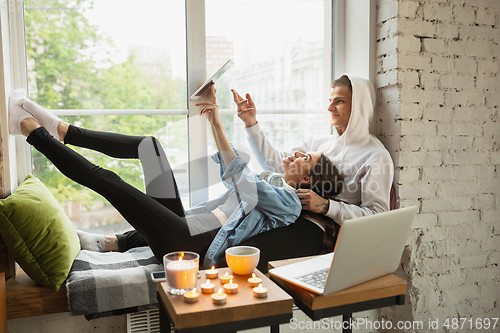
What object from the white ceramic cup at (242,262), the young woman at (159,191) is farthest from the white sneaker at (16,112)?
the white ceramic cup at (242,262)

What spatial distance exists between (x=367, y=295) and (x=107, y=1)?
1.84 meters

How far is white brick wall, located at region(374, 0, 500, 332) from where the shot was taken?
1.95 meters

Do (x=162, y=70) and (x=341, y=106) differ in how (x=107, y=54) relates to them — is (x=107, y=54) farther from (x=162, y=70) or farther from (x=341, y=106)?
(x=341, y=106)

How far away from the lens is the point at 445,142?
6.56 feet

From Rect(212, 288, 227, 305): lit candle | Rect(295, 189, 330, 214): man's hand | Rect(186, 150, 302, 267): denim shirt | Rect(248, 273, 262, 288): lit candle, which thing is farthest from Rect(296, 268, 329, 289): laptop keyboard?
Rect(295, 189, 330, 214): man's hand

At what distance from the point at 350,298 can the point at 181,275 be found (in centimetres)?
47

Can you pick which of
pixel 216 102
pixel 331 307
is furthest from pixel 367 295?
pixel 216 102

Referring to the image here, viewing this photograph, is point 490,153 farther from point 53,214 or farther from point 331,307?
point 53,214

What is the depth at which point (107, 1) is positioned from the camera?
6.43 feet

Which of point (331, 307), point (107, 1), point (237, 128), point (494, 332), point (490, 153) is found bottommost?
point (494, 332)

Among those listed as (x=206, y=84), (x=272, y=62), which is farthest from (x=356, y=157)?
(x=206, y=84)

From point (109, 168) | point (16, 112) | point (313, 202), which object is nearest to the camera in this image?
point (16, 112)

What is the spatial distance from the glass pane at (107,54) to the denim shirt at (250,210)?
69 centimetres

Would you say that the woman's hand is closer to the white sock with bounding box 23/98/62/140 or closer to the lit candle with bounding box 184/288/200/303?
the white sock with bounding box 23/98/62/140
